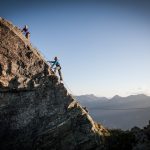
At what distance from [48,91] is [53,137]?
7.03 meters

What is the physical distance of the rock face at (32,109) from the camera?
32406 millimetres

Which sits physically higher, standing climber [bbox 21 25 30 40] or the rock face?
standing climber [bbox 21 25 30 40]

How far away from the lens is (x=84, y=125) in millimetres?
34125

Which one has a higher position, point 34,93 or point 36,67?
point 36,67

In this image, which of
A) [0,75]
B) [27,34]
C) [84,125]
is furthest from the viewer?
[27,34]

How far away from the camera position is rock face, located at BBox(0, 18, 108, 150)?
32406mm

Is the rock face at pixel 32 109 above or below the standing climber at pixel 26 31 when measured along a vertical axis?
below

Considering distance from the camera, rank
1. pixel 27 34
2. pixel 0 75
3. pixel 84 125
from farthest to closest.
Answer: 1. pixel 27 34
2. pixel 84 125
3. pixel 0 75

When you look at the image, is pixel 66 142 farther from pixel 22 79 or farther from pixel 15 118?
pixel 22 79

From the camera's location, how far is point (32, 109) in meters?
33.3

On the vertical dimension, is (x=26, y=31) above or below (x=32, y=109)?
above

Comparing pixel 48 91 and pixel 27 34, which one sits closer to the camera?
pixel 48 91

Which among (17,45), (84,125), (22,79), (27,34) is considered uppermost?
(27,34)

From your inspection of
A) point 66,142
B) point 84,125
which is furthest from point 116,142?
point 66,142
